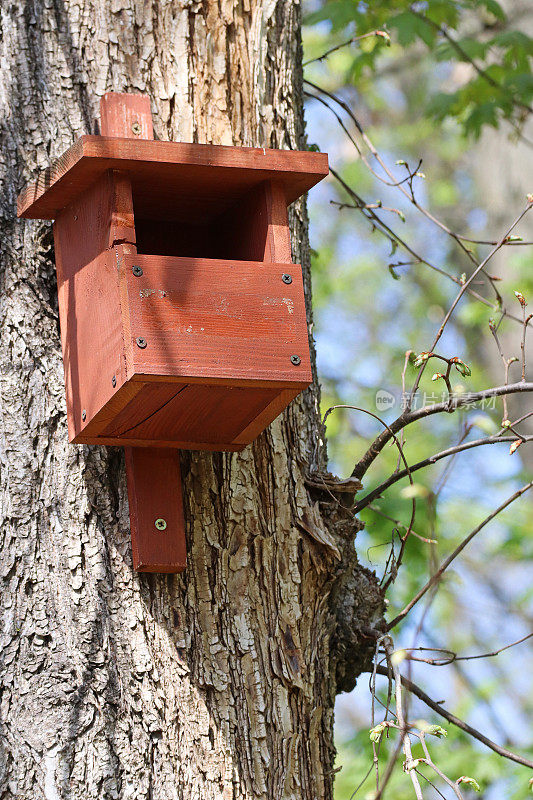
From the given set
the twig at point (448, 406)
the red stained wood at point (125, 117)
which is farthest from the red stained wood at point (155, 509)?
the red stained wood at point (125, 117)

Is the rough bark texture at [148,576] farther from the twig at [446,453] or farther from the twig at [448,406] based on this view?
the twig at [448,406]

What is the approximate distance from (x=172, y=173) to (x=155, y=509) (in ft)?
1.92

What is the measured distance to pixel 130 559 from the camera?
5.78 ft

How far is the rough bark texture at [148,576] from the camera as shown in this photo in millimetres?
1673

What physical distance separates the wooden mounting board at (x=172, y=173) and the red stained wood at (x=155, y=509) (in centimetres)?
47

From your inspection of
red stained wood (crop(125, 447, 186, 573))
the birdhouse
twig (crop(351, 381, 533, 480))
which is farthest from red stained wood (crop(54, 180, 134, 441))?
twig (crop(351, 381, 533, 480))

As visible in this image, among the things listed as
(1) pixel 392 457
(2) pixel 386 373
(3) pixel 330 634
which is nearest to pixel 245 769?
(3) pixel 330 634

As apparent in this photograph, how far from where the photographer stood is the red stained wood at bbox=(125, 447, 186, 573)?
173 centimetres

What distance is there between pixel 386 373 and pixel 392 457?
1.52 meters

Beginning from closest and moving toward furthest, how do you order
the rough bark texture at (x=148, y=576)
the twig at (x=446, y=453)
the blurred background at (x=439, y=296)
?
the rough bark texture at (x=148, y=576) < the twig at (x=446, y=453) < the blurred background at (x=439, y=296)

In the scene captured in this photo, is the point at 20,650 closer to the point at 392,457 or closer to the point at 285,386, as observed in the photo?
the point at 285,386

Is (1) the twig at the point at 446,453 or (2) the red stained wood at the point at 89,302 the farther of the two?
(1) the twig at the point at 446,453

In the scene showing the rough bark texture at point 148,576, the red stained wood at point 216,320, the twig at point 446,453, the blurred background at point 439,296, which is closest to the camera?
the red stained wood at point 216,320

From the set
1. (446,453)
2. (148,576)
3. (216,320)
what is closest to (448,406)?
(446,453)
